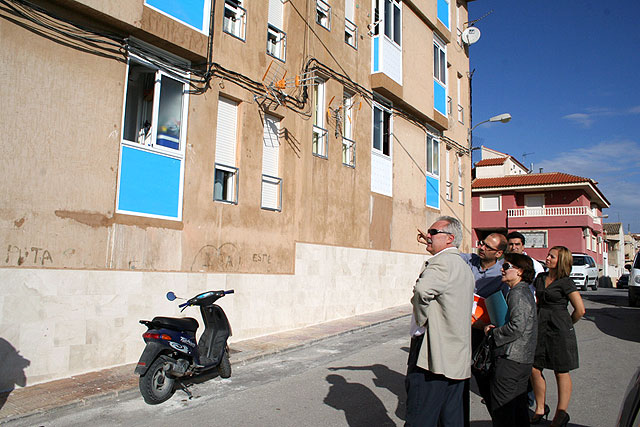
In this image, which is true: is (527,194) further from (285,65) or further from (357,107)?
(285,65)

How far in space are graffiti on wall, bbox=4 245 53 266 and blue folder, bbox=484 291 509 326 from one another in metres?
5.81

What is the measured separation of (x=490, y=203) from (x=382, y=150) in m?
29.4

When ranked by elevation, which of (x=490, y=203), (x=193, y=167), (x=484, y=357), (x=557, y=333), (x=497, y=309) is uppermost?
Result: (x=490, y=203)

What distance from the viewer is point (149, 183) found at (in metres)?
8.42

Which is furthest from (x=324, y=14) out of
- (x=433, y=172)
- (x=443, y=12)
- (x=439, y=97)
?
(x=443, y=12)

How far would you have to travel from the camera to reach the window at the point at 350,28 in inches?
555

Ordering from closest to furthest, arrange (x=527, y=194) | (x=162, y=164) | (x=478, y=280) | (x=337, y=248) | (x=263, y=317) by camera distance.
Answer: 1. (x=478, y=280)
2. (x=162, y=164)
3. (x=263, y=317)
4. (x=337, y=248)
5. (x=527, y=194)

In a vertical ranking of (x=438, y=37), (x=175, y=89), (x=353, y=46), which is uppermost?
(x=438, y=37)

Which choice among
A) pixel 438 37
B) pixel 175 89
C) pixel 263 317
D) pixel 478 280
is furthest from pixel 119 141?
pixel 438 37

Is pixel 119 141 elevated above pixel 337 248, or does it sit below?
above

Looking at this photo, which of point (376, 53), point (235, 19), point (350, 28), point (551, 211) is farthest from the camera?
point (551, 211)

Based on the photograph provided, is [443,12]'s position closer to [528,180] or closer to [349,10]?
[349,10]

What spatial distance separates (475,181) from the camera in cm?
4428

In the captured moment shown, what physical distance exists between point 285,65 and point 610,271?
51.8 metres
